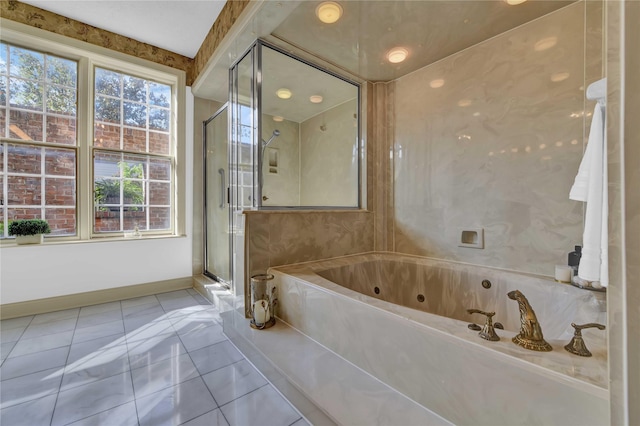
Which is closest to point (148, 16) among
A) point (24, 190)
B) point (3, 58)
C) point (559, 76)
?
point (3, 58)

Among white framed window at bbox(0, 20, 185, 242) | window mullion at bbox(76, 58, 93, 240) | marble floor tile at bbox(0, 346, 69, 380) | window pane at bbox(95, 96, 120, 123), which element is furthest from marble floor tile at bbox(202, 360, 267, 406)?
window pane at bbox(95, 96, 120, 123)

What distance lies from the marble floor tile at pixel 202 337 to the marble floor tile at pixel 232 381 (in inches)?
14.2

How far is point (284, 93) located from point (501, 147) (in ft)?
6.38

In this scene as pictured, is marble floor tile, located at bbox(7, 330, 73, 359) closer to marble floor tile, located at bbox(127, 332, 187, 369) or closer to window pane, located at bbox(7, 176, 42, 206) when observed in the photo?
marble floor tile, located at bbox(127, 332, 187, 369)

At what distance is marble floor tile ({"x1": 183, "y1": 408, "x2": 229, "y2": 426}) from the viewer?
1107 millimetres

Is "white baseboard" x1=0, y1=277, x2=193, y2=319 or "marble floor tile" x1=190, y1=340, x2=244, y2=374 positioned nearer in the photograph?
"marble floor tile" x1=190, y1=340, x2=244, y2=374

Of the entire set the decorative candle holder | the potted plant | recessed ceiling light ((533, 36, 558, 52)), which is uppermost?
recessed ceiling light ((533, 36, 558, 52))

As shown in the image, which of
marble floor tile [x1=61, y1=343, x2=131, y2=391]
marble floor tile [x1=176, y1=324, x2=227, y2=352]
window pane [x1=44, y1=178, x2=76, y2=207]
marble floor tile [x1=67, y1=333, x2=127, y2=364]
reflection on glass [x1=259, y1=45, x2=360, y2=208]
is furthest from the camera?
window pane [x1=44, y1=178, x2=76, y2=207]

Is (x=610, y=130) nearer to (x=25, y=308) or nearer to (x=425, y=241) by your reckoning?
(x=425, y=241)

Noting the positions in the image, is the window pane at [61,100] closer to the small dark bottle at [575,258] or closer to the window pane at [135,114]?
the window pane at [135,114]

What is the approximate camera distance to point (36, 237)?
7.41ft

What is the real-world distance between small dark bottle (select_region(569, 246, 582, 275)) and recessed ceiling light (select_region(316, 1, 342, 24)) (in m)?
2.02

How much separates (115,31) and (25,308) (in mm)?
2718

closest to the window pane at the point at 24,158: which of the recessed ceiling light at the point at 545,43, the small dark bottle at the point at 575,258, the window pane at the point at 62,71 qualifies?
the window pane at the point at 62,71
